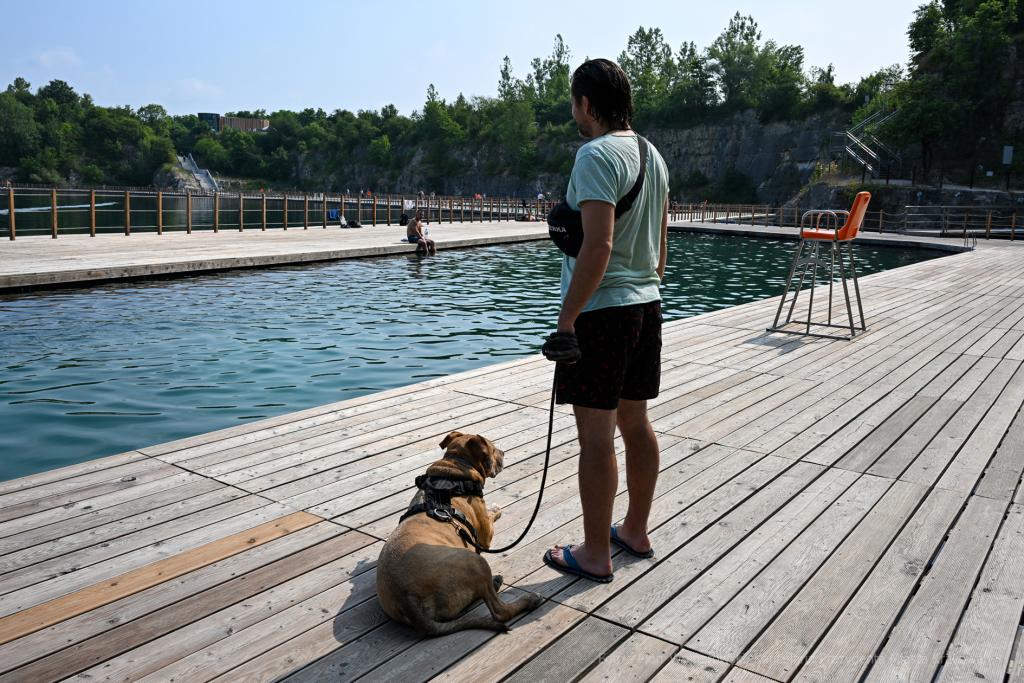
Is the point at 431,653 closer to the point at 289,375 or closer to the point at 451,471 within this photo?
the point at 451,471

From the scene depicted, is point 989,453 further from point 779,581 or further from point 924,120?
point 924,120

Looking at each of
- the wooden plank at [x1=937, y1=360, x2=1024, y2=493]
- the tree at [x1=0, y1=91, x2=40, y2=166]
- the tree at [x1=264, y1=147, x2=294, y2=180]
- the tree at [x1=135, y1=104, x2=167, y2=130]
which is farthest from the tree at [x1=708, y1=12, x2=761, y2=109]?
the tree at [x1=135, y1=104, x2=167, y2=130]

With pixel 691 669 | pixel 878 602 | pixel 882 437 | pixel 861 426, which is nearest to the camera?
pixel 691 669

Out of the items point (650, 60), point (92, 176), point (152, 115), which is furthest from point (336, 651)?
point (152, 115)

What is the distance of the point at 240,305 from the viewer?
9.63 m

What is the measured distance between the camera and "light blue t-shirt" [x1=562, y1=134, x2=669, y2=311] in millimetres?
2020

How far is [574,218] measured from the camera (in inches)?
84.7

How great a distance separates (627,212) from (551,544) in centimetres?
125

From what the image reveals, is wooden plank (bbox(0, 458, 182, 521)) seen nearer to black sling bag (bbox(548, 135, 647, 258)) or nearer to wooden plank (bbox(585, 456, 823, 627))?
wooden plank (bbox(585, 456, 823, 627))

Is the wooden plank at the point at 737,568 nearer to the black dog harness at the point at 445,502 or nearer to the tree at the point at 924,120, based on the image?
the black dog harness at the point at 445,502

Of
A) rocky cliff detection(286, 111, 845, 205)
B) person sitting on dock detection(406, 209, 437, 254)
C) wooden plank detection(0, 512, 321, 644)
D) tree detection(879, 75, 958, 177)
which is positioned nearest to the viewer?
wooden plank detection(0, 512, 321, 644)

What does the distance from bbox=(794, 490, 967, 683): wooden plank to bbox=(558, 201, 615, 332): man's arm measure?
1161 mm

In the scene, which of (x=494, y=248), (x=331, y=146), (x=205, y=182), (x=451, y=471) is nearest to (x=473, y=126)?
(x=331, y=146)

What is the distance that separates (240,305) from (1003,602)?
9.11 metres
